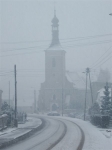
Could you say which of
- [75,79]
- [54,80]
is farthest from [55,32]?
[75,79]

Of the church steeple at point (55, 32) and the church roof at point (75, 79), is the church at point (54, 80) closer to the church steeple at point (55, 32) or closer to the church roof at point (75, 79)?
the church steeple at point (55, 32)

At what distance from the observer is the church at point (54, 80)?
89125 mm

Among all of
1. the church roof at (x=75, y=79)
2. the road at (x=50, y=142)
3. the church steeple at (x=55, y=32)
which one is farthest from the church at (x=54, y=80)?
the road at (x=50, y=142)

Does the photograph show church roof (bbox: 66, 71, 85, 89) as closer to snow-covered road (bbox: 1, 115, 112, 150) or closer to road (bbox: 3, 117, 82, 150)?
snow-covered road (bbox: 1, 115, 112, 150)

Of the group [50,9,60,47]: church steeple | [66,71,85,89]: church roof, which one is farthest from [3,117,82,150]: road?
[66,71,85,89]: church roof

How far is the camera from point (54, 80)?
92000mm

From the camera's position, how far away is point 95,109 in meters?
44.9

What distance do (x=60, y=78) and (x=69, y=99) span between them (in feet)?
19.7

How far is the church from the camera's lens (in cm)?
8912

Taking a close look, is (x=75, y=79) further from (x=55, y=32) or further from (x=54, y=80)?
(x=55, y=32)

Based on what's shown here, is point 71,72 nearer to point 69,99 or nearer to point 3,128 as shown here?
point 69,99

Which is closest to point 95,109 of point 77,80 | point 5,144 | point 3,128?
point 3,128

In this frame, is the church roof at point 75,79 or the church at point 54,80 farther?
the church roof at point 75,79

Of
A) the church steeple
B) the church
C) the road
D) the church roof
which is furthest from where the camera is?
the church roof
